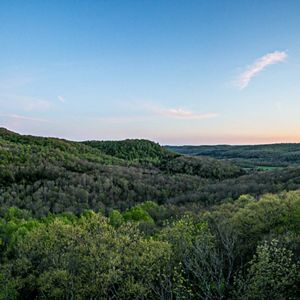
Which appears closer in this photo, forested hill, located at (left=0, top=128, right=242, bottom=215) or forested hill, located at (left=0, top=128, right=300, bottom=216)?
forested hill, located at (left=0, top=128, right=300, bottom=216)

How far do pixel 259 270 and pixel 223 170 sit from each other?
5529 inches

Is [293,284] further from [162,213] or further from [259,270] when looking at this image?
[162,213]

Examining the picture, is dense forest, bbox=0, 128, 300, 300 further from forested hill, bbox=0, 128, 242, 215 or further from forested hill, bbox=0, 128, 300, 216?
Answer: forested hill, bbox=0, 128, 242, 215

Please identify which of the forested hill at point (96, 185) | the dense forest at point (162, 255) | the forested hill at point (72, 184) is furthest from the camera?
the forested hill at point (72, 184)

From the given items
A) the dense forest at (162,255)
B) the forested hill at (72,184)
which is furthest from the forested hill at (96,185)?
the dense forest at (162,255)

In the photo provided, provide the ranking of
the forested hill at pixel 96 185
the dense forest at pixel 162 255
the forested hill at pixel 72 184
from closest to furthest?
the dense forest at pixel 162 255 → the forested hill at pixel 96 185 → the forested hill at pixel 72 184

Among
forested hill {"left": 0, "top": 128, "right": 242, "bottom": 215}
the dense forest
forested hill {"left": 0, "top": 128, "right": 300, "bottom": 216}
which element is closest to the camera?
the dense forest

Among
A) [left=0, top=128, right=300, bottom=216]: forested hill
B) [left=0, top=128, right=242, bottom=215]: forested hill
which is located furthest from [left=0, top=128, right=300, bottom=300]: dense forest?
[left=0, top=128, right=242, bottom=215]: forested hill

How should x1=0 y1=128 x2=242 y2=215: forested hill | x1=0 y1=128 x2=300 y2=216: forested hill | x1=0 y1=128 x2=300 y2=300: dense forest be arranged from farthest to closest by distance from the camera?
x1=0 y1=128 x2=242 y2=215: forested hill
x1=0 y1=128 x2=300 y2=216: forested hill
x1=0 y1=128 x2=300 y2=300: dense forest

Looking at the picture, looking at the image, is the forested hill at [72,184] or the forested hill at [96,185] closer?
the forested hill at [96,185]

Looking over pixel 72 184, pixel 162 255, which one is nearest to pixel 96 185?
pixel 72 184

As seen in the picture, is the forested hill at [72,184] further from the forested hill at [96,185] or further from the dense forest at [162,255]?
the dense forest at [162,255]

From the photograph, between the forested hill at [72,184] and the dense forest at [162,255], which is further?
the forested hill at [72,184]

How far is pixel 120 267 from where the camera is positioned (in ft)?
107
